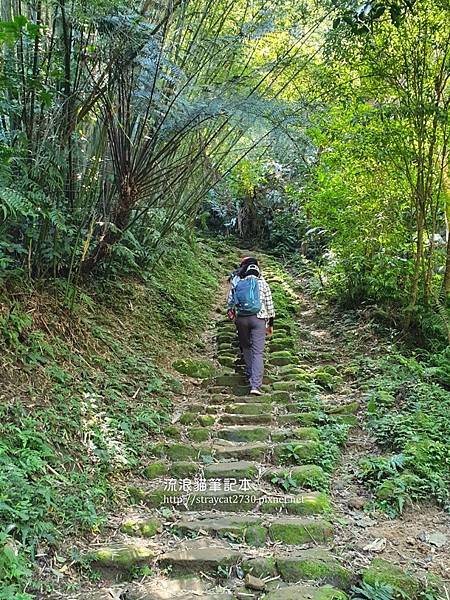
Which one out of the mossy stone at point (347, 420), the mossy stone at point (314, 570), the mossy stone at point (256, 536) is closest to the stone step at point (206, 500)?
the mossy stone at point (256, 536)

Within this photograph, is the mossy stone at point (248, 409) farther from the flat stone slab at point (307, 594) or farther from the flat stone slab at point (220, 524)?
the flat stone slab at point (307, 594)

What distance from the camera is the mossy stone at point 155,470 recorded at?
4062 mm

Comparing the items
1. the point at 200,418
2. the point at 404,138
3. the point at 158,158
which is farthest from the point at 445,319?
the point at 158,158

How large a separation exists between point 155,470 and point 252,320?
2.23m

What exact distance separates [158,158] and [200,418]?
2.50 m

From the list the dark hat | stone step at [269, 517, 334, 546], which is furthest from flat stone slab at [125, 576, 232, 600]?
the dark hat

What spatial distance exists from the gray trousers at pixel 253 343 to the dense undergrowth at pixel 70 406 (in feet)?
2.72

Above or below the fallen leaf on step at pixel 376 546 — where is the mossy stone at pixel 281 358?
above

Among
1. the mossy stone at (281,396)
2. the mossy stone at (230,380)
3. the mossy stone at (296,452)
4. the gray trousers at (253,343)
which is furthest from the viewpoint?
the mossy stone at (230,380)

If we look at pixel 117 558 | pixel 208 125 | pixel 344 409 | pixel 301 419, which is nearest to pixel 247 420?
pixel 301 419

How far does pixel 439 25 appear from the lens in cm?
576

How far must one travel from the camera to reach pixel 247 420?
16.4 feet

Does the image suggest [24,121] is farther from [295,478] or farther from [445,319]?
[445,319]

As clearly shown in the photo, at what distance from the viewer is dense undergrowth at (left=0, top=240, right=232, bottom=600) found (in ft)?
9.66
